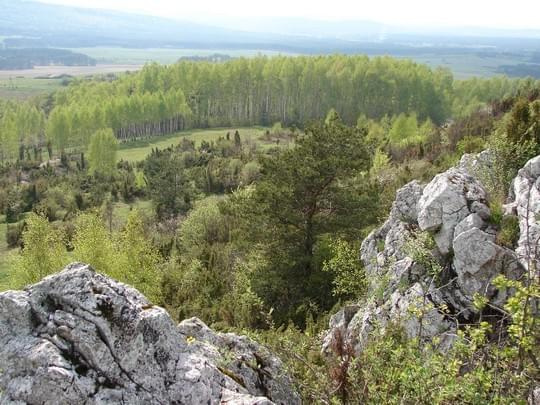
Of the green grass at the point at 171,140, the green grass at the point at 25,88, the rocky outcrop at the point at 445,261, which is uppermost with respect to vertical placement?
the rocky outcrop at the point at 445,261

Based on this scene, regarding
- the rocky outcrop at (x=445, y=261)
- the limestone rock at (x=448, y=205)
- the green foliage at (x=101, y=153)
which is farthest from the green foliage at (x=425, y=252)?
the green foliage at (x=101, y=153)

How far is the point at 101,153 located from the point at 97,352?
69217 mm

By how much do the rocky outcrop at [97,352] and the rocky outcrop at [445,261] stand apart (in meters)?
3.81

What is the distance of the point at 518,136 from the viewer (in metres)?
16.2

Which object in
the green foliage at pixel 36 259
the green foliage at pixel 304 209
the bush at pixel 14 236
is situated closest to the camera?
the green foliage at pixel 304 209

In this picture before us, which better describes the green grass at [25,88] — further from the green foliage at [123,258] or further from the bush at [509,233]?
the bush at [509,233]

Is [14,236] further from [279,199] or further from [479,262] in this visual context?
[479,262]

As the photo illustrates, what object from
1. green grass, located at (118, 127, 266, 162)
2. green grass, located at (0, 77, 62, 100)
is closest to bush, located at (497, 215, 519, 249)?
green grass, located at (118, 127, 266, 162)

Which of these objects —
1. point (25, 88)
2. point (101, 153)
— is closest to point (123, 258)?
point (101, 153)

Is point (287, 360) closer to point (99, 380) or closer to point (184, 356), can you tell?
point (184, 356)

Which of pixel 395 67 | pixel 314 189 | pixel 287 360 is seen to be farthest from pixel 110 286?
pixel 395 67

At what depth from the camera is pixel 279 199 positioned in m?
19.8

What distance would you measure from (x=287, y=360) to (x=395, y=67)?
104 m

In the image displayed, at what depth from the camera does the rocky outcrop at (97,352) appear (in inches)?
274
